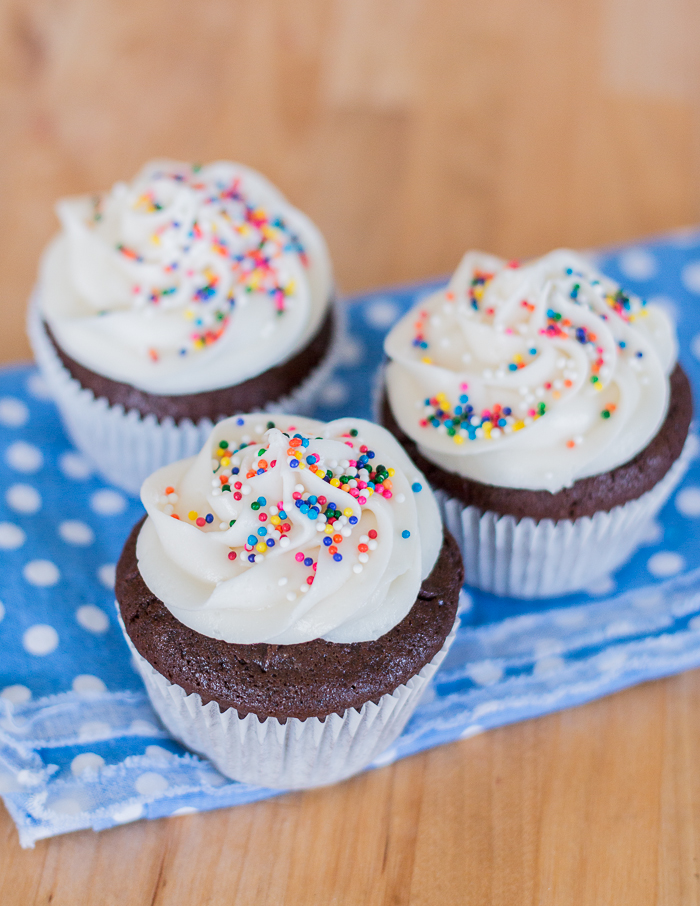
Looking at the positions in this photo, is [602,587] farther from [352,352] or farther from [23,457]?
[23,457]

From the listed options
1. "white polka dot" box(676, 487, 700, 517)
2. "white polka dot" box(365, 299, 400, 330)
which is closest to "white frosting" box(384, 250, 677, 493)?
"white polka dot" box(676, 487, 700, 517)

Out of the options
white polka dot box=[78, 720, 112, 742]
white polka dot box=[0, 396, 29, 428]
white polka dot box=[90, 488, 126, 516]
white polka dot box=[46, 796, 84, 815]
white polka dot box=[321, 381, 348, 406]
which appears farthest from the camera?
white polka dot box=[321, 381, 348, 406]

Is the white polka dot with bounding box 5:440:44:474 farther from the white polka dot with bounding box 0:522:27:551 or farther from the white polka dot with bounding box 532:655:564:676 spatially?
the white polka dot with bounding box 532:655:564:676

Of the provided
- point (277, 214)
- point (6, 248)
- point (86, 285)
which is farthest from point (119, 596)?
point (6, 248)

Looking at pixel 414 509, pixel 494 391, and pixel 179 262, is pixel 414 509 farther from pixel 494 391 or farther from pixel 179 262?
pixel 179 262

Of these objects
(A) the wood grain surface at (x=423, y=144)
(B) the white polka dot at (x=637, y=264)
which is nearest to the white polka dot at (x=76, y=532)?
(A) the wood grain surface at (x=423, y=144)

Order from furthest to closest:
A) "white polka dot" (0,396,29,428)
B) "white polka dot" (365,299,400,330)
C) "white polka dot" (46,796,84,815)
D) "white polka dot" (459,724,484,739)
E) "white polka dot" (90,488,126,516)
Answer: "white polka dot" (365,299,400,330)
"white polka dot" (0,396,29,428)
"white polka dot" (90,488,126,516)
"white polka dot" (459,724,484,739)
"white polka dot" (46,796,84,815)

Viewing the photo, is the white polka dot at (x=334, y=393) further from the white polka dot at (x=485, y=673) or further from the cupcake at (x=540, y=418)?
the white polka dot at (x=485, y=673)
